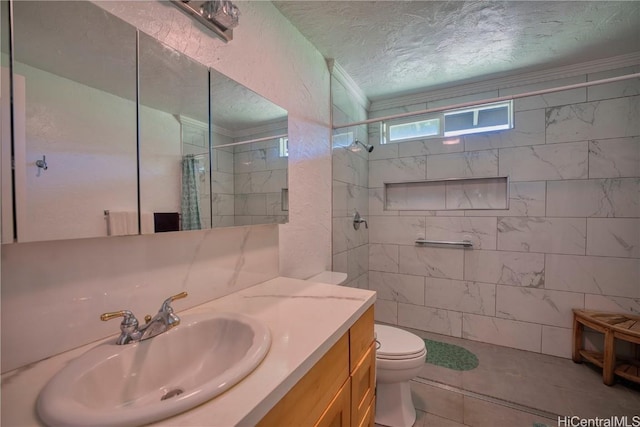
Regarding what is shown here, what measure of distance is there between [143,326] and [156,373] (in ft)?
0.44

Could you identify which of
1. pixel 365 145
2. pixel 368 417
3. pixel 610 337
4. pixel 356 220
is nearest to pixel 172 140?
pixel 368 417

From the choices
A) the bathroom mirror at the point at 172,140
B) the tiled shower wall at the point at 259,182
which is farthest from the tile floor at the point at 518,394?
the bathroom mirror at the point at 172,140

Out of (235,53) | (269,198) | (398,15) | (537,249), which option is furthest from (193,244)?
(537,249)

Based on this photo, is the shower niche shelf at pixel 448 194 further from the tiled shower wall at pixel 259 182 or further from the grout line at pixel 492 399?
the tiled shower wall at pixel 259 182

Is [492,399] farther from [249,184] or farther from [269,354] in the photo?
[249,184]

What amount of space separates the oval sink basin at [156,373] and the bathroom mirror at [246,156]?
1.45ft

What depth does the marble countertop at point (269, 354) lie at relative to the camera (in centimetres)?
48

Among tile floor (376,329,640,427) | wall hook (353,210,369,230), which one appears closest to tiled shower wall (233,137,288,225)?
wall hook (353,210,369,230)

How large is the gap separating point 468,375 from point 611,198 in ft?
5.70

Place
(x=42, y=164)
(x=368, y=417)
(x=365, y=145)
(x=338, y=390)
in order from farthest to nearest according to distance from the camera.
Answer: (x=365, y=145) < (x=368, y=417) < (x=338, y=390) < (x=42, y=164)

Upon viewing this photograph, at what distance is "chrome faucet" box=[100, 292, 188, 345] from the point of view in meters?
0.71

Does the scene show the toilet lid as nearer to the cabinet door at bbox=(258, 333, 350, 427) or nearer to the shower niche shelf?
the cabinet door at bbox=(258, 333, 350, 427)

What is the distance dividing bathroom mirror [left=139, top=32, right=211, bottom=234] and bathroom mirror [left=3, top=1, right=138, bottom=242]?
4 centimetres

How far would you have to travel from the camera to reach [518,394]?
1.71m
